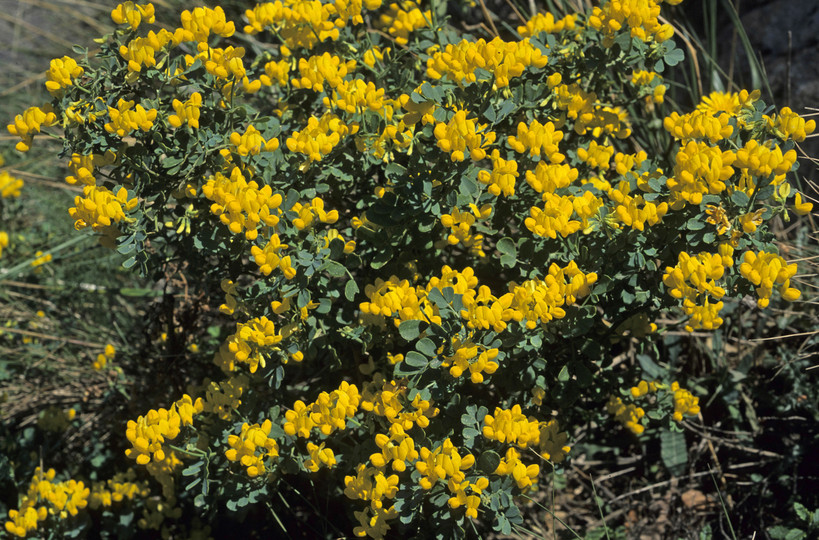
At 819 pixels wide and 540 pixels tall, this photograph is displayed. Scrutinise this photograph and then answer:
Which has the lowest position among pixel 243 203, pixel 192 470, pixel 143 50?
pixel 192 470

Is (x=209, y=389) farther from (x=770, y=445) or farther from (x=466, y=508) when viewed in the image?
(x=770, y=445)

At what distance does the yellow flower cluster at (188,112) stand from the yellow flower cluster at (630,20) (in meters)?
0.95

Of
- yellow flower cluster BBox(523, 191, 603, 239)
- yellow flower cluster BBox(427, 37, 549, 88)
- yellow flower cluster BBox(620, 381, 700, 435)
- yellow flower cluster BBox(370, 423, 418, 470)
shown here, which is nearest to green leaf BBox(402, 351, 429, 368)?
yellow flower cluster BBox(370, 423, 418, 470)

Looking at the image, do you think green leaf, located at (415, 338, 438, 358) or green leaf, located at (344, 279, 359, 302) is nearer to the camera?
green leaf, located at (415, 338, 438, 358)

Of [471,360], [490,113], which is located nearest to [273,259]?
[471,360]

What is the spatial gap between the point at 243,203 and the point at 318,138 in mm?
258

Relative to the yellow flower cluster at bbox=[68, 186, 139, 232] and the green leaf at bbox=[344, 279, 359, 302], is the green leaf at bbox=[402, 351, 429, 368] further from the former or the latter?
the yellow flower cluster at bbox=[68, 186, 139, 232]

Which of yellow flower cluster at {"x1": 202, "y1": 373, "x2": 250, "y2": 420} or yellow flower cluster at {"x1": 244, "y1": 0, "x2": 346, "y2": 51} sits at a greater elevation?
yellow flower cluster at {"x1": 244, "y1": 0, "x2": 346, "y2": 51}

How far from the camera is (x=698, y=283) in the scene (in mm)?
1469

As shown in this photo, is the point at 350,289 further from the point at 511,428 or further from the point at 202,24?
the point at 202,24

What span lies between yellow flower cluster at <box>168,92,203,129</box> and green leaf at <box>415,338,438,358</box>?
73 cm

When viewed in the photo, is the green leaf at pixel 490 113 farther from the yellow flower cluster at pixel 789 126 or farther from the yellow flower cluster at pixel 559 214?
the yellow flower cluster at pixel 789 126

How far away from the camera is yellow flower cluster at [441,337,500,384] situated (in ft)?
4.86

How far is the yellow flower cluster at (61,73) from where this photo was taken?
1.66m
